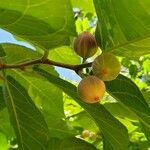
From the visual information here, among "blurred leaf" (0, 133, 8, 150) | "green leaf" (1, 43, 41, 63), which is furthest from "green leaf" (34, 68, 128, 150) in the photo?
"blurred leaf" (0, 133, 8, 150)

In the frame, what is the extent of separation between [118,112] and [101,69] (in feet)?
2.61

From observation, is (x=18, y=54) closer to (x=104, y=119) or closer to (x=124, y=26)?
(x=104, y=119)

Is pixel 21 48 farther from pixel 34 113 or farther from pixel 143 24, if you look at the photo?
pixel 143 24

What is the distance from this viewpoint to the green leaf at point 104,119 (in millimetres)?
1732

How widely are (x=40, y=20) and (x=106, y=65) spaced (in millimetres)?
217

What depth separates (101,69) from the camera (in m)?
1.43

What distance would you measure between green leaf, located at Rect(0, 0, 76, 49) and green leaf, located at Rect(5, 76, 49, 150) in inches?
18.2

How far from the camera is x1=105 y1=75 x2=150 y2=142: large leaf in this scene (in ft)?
5.55

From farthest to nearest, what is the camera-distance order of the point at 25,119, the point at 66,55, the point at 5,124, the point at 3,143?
1. the point at 5,124
2. the point at 3,143
3. the point at 66,55
4. the point at 25,119

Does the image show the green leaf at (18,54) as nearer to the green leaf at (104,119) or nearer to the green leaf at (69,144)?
the green leaf at (104,119)

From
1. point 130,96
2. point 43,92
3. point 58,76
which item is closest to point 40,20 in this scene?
point 130,96

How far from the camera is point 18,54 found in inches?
73.4

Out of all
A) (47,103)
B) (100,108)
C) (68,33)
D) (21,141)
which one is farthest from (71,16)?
(47,103)

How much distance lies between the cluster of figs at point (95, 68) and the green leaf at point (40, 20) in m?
0.08
